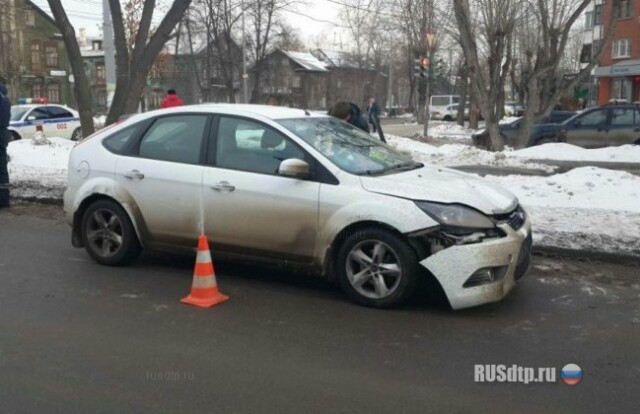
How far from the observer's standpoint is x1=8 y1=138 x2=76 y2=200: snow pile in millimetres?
11031

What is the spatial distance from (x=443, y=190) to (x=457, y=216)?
0.28m

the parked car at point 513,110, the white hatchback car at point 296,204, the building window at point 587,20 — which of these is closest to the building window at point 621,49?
the parked car at point 513,110

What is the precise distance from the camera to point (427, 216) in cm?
508

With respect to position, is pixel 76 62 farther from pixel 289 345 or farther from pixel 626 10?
pixel 626 10

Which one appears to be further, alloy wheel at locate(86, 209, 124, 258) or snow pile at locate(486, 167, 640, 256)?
snow pile at locate(486, 167, 640, 256)

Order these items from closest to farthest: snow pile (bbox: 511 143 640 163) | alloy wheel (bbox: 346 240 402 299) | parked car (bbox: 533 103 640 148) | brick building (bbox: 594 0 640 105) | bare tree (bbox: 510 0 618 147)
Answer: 1. alloy wheel (bbox: 346 240 402 299)
2. snow pile (bbox: 511 143 640 163)
3. bare tree (bbox: 510 0 618 147)
4. parked car (bbox: 533 103 640 148)
5. brick building (bbox: 594 0 640 105)

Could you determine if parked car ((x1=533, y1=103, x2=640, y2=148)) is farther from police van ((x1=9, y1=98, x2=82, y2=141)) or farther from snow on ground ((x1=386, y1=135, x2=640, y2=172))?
police van ((x1=9, y1=98, x2=82, y2=141))

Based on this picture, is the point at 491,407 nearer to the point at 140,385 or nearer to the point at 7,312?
the point at 140,385

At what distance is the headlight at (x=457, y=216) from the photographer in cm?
505

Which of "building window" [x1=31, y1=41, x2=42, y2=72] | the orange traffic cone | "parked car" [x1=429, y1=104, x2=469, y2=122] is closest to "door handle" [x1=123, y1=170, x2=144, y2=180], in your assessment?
the orange traffic cone

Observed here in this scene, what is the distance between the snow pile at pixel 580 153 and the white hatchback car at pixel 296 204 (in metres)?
12.0

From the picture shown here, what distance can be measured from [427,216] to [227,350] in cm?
181

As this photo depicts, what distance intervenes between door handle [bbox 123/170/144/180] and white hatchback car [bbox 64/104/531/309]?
0.04 metres

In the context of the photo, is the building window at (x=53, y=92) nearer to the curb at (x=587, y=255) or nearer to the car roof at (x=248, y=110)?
the car roof at (x=248, y=110)
